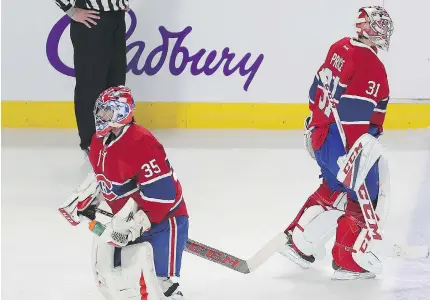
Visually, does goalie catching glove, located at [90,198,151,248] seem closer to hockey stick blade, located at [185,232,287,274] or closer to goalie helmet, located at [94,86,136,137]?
goalie helmet, located at [94,86,136,137]

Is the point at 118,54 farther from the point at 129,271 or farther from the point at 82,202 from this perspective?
the point at 129,271

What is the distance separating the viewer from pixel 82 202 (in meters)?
2.74

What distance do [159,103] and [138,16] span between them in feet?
1.68

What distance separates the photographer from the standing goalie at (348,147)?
2982 mm

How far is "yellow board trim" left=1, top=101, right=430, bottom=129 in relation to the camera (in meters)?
5.26

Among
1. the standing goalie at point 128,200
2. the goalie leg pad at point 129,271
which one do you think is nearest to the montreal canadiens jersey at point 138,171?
the standing goalie at point 128,200

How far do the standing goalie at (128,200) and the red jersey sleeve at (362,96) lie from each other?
2.19 ft

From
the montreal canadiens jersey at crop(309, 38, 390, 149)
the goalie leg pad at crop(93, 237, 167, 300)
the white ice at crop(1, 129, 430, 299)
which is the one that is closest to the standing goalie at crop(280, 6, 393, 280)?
the montreal canadiens jersey at crop(309, 38, 390, 149)

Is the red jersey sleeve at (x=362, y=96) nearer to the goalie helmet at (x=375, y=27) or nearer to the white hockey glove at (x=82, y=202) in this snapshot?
the goalie helmet at (x=375, y=27)

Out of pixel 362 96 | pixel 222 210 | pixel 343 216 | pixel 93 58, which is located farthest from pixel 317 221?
pixel 93 58

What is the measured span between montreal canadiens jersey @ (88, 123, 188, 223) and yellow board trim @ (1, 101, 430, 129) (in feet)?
8.63

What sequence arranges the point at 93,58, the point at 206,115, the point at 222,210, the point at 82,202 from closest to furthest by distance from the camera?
the point at 82,202, the point at 222,210, the point at 93,58, the point at 206,115

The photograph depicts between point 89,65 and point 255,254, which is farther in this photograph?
point 89,65

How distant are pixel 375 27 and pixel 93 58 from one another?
189cm
